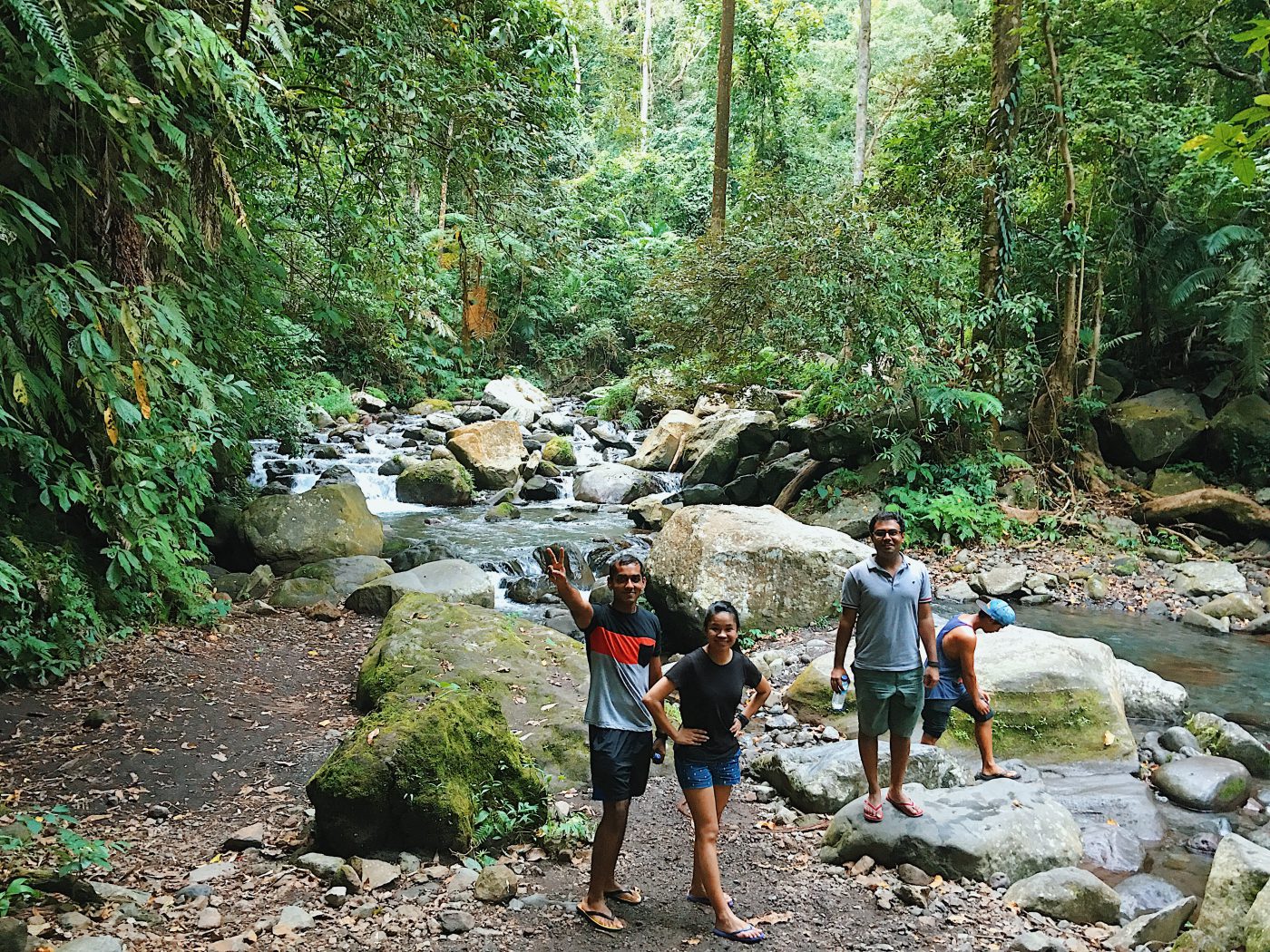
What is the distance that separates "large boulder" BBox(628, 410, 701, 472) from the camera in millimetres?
17250

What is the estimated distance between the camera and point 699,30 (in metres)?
33.8

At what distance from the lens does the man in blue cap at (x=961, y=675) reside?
15.8 ft

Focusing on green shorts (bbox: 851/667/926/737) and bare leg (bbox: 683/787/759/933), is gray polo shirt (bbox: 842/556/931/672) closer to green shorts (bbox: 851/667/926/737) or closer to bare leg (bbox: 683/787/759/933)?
green shorts (bbox: 851/667/926/737)

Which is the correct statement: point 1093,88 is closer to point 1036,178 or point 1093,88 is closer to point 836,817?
point 1036,178

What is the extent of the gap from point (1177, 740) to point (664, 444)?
39.8 ft

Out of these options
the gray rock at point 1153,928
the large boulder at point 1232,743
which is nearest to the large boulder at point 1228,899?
the gray rock at point 1153,928

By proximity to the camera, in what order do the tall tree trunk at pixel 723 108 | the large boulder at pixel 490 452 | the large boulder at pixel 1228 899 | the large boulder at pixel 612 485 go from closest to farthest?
the large boulder at pixel 1228 899, the large boulder at pixel 612 485, the large boulder at pixel 490 452, the tall tree trunk at pixel 723 108

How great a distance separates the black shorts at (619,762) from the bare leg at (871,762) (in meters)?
1.38

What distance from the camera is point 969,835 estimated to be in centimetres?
415

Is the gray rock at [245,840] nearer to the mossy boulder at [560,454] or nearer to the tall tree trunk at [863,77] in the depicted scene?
the mossy boulder at [560,454]

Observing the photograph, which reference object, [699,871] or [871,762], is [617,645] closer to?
[699,871]

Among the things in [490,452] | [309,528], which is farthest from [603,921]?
[490,452]

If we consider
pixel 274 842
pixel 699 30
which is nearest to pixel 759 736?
pixel 274 842

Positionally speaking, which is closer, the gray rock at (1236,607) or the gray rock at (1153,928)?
the gray rock at (1153,928)
